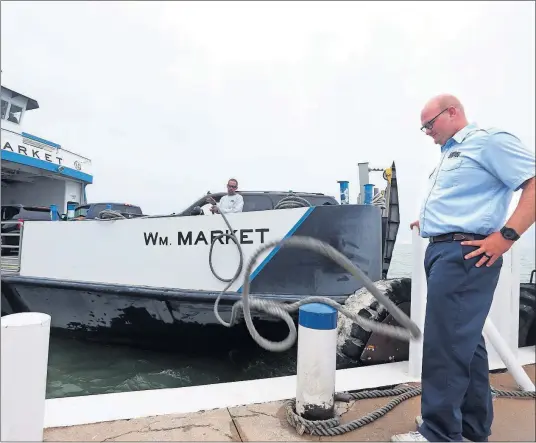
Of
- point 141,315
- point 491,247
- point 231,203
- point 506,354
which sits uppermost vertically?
point 231,203

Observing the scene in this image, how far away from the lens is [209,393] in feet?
7.34

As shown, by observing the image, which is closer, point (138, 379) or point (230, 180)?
point (138, 379)

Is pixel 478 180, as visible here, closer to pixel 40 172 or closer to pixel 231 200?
pixel 231 200

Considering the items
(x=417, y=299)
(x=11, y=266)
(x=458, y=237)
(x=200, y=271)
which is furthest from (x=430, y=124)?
(x=11, y=266)

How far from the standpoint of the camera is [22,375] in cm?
151

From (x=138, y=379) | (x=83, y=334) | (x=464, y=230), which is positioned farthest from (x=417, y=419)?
(x=83, y=334)

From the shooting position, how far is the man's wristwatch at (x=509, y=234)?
144 centimetres

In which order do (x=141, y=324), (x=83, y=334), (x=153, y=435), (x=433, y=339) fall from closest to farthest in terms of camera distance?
1. (x=433, y=339)
2. (x=153, y=435)
3. (x=141, y=324)
4. (x=83, y=334)

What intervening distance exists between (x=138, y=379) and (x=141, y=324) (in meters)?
0.69

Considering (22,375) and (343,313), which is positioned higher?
(343,313)

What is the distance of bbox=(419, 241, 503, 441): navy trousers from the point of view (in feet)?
5.12

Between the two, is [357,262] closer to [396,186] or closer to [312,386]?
[396,186]

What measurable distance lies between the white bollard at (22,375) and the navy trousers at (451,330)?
1.70 m

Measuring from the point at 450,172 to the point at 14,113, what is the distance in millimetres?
12285
